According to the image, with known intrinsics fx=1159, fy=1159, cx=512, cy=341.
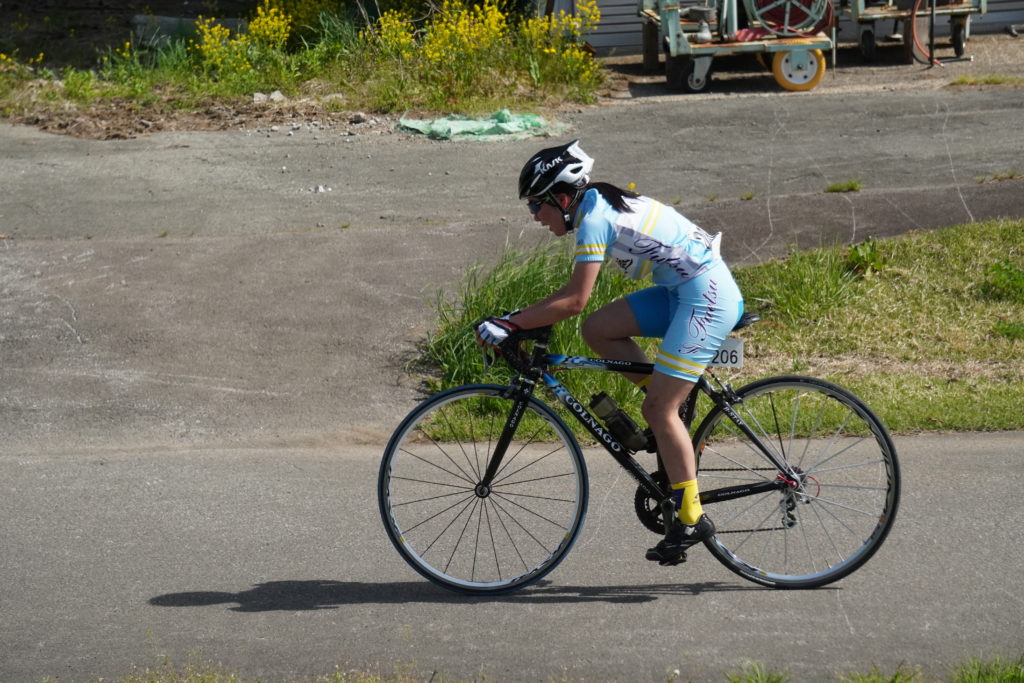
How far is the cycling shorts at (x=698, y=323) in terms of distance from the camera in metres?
4.58

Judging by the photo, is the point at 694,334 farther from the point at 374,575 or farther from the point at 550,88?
the point at 550,88

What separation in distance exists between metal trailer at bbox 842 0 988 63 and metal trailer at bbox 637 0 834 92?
1048mm

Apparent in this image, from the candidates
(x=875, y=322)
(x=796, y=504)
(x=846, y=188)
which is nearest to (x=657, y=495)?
(x=796, y=504)

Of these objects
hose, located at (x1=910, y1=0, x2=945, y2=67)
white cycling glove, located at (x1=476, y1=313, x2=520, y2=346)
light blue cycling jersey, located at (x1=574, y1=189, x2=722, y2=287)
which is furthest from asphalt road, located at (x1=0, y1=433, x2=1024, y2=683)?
hose, located at (x1=910, y1=0, x2=945, y2=67)

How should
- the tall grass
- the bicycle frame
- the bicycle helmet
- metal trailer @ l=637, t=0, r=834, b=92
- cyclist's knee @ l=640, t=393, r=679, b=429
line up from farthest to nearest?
1. metal trailer @ l=637, t=0, r=834, b=92
2. the tall grass
3. the bicycle frame
4. cyclist's knee @ l=640, t=393, r=679, b=429
5. the bicycle helmet

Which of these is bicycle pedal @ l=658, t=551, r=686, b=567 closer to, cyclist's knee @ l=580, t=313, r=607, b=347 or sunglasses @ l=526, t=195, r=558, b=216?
cyclist's knee @ l=580, t=313, r=607, b=347

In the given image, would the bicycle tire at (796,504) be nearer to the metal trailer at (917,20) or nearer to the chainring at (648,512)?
the chainring at (648,512)

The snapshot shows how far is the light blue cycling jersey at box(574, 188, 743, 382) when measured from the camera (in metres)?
4.52

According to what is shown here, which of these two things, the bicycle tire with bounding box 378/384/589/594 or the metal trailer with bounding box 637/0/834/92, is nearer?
the bicycle tire with bounding box 378/384/589/594

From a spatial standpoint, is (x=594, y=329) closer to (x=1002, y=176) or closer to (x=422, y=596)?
(x=422, y=596)

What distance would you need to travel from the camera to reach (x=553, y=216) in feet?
15.1

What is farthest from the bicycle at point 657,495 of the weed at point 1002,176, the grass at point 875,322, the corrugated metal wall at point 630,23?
the corrugated metal wall at point 630,23

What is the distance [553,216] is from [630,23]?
15.2 m

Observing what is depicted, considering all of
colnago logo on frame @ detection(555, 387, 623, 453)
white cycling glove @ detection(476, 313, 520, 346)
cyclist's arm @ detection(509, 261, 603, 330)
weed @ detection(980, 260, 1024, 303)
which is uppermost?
cyclist's arm @ detection(509, 261, 603, 330)
